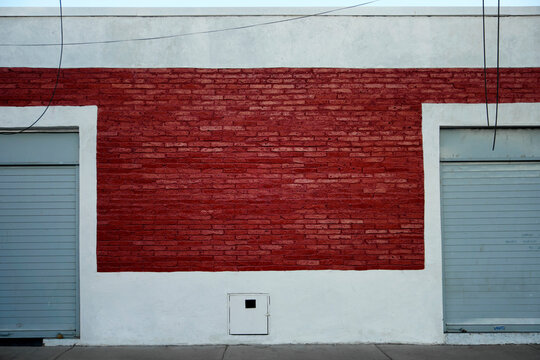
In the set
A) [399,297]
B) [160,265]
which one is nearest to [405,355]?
[399,297]

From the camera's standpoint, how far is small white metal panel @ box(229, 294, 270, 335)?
→ 21.7 ft

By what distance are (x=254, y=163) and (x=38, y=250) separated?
3.54 metres

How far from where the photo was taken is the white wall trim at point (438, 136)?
6.74m

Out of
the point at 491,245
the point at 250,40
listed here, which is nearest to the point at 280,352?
the point at 491,245

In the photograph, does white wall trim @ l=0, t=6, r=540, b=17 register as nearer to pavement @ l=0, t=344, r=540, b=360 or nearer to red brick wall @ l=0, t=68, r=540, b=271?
red brick wall @ l=0, t=68, r=540, b=271

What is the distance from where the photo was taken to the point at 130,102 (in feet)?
22.4

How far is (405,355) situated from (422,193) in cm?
232

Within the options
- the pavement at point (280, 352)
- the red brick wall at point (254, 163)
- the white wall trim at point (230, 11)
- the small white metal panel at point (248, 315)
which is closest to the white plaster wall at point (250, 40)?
the white wall trim at point (230, 11)

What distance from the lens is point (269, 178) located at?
676 cm

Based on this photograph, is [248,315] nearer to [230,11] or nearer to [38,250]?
[38,250]

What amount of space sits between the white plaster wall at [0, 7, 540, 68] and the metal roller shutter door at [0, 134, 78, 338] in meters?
1.57

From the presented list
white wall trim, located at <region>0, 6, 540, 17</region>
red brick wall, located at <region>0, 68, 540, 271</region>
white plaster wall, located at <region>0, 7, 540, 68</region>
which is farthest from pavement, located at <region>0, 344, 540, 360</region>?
white wall trim, located at <region>0, 6, 540, 17</region>

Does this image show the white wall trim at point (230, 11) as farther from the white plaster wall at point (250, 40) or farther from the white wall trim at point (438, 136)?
the white wall trim at point (438, 136)

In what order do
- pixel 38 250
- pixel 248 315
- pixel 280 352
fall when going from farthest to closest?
pixel 38 250
pixel 248 315
pixel 280 352
